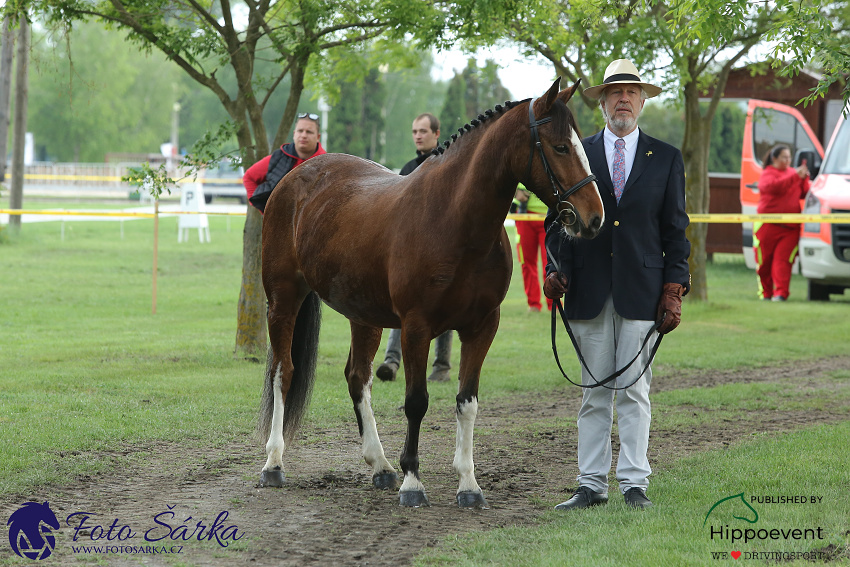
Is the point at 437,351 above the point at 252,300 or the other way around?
the other way around

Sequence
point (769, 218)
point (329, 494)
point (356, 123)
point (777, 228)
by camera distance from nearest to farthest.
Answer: point (329, 494) → point (769, 218) → point (777, 228) → point (356, 123)

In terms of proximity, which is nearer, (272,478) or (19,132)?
(272,478)

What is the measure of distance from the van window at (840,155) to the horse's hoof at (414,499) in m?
12.0

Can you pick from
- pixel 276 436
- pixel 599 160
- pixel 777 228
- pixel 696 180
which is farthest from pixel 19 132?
pixel 599 160

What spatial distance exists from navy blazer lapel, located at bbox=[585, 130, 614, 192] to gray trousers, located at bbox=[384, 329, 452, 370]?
13.8 feet

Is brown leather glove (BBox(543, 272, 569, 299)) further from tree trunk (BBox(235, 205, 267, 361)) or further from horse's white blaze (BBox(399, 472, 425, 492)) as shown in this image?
tree trunk (BBox(235, 205, 267, 361))

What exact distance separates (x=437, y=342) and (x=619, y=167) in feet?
14.3

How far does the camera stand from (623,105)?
4.78m

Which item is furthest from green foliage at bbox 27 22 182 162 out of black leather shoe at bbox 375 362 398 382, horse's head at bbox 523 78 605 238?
horse's head at bbox 523 78 605 238

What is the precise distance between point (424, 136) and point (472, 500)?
4369 mm

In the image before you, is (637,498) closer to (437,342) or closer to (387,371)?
(387,371)

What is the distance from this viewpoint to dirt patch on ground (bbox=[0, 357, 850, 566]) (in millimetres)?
4172

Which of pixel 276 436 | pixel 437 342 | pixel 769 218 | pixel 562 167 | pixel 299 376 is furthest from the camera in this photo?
pixel 769 218

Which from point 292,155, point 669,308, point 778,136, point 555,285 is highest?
point 778,136
